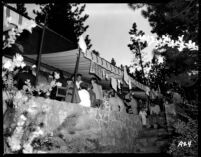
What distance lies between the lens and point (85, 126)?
6.91 m

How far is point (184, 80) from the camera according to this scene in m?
3.70

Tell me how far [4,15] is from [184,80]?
403 centimetres

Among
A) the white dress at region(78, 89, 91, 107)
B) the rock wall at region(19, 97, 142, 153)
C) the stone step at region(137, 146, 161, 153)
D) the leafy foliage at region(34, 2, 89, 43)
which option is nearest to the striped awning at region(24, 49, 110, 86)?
the white dress at region(78, 89, 91, 107)

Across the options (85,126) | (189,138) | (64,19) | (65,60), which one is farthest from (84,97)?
(64,19)

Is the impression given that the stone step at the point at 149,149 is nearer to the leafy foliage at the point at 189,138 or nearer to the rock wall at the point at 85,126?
the rock wall at the point at 85,126

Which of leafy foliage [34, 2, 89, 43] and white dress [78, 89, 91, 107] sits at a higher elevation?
leafy foliage [34, 2, 89, 43]

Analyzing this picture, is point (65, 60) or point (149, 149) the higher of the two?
point (65, 60)

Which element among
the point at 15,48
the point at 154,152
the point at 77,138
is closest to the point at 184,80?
the point at 77,138

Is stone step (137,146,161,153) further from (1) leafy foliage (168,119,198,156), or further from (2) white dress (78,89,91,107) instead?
(2) white dress (78,89,91,107)

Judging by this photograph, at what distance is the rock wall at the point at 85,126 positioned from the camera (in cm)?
570

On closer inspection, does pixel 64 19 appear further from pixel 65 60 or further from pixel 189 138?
pixel 189 138

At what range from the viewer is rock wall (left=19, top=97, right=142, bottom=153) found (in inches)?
225

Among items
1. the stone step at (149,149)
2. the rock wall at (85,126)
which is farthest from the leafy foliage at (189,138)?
the rock wall at (85,126)

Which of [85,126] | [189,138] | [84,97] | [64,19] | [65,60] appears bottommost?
[189,138]
